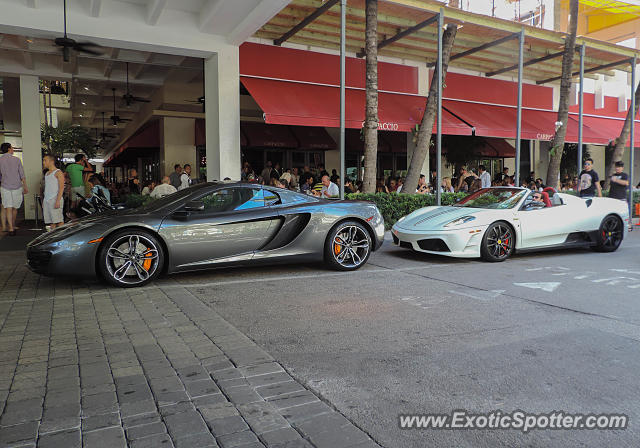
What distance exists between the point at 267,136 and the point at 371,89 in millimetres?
6344

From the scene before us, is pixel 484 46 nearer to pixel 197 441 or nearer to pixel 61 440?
pixel 197 441

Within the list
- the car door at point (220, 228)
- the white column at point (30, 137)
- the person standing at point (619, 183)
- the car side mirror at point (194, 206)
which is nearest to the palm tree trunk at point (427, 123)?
the person standing at point (619, 183)

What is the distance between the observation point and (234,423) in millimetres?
2504

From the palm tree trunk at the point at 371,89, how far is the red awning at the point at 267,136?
582cm

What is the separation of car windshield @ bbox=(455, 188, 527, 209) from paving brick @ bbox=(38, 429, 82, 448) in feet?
23.3

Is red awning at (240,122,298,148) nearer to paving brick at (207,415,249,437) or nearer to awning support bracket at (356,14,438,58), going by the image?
awning support bracket at (356,14,438,58)

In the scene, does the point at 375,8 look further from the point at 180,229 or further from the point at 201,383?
the point at 201,383

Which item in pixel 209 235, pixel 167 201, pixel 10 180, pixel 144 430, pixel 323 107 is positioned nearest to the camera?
pixel 144 430

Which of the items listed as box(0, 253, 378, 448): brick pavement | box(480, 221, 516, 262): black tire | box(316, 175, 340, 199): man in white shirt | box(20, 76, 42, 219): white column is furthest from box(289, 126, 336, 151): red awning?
box(0, 253, 378, 448): brick pavement

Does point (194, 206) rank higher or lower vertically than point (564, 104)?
lower

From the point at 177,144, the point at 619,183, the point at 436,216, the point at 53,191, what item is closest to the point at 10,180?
the point at 53,191

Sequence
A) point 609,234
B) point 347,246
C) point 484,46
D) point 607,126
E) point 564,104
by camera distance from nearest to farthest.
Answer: point 347,246 < point 609,234 < point 564,104 < point 484,46 < point 607,126

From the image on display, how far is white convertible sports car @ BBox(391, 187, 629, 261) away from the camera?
24.7 ft

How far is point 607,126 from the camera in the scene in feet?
69.5
